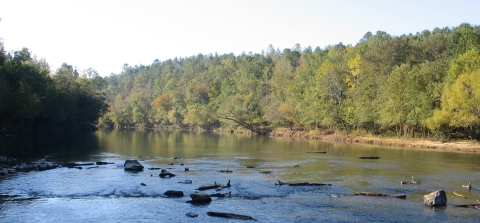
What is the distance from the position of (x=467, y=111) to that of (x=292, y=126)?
60.6m

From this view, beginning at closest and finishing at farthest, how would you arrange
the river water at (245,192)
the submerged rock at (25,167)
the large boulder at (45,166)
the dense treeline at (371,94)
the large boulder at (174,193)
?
1. the river water at (245,192)
2. the large boulder at (174,193)
3. the submerged rock at (25,167)
4. the large boulder at (45,166)
5. the dense treeline at (371,94)

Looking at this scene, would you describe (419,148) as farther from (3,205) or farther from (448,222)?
(3,205)

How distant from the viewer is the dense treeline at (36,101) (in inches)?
2522

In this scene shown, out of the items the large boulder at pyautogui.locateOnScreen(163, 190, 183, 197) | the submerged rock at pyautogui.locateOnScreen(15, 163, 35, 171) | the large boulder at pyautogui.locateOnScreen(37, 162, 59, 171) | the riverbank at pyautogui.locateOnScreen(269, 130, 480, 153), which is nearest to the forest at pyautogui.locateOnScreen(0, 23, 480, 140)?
the riverbank at pyautogui.locateOnScreen(269, 130, 480, 153)

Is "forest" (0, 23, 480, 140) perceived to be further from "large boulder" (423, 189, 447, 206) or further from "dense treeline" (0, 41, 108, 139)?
"large boulder" (423, 189, 447, 206)

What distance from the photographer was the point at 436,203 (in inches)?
1056

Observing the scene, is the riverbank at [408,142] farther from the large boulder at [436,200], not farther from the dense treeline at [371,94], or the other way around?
the large boulder at [436,200]

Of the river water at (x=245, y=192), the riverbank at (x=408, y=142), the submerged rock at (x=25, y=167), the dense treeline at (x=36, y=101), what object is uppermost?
the dense treeline at (x=36, y=101)

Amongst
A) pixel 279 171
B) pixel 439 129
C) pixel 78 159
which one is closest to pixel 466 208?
pixel 279 171

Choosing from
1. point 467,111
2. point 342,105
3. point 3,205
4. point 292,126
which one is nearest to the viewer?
point 3,205

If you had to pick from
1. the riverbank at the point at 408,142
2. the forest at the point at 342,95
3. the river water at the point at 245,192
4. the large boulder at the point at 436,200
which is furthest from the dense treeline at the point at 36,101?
the riverbank at the point at 408,142

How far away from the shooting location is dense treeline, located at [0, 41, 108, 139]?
64062 mm

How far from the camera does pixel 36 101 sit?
7200 cm

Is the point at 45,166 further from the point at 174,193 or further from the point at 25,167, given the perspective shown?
the point at 174,193
